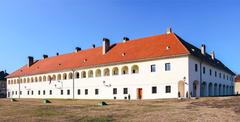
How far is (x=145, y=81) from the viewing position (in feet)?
149

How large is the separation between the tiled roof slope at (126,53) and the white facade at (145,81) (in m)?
0.84

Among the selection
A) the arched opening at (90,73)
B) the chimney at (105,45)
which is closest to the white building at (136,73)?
the chimney at (105,45)

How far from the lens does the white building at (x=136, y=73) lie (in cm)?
4250

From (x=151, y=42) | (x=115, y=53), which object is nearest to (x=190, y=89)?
(x=151, y=42)

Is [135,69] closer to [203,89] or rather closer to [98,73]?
[98,73]

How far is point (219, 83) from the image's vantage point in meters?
55.1

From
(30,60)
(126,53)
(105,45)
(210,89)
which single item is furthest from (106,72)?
(30,60)

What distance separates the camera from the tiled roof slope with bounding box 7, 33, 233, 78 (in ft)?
146

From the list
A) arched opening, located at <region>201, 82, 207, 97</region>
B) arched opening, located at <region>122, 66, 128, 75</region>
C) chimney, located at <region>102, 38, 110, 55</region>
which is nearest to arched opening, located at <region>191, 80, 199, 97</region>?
arched opening, located at <region>201, 82, 207, 97</region>

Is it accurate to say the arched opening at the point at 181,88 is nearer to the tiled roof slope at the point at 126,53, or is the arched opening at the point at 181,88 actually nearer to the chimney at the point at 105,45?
the tiled roof slope at the point at 126,53

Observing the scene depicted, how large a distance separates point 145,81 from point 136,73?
218 centimetres

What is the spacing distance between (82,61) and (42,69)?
1394cm

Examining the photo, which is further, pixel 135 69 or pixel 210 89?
pixel 210 89

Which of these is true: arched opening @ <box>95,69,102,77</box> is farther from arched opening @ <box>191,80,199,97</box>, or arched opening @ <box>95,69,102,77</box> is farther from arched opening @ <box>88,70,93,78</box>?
arched opening @ <box>191,80,199,97</box>
